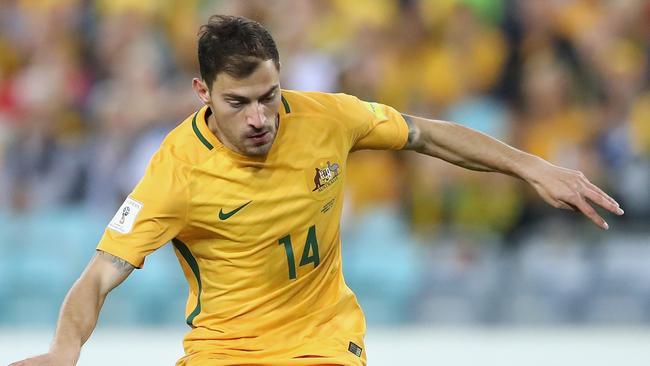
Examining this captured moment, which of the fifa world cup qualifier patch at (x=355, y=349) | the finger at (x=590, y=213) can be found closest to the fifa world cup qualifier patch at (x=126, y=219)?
the fifa world cup qualifier patch at (x=355, y=349)

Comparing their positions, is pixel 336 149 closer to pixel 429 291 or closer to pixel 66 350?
pixel 66 350

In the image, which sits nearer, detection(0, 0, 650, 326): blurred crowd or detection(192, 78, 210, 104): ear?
detection(192, 78, 210, 104): ear

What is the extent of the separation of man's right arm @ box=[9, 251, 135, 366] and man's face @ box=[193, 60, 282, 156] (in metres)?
0.54

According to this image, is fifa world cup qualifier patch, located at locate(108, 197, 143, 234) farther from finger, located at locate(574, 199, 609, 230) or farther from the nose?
finger, located at locate(574, 199, 609, 230)

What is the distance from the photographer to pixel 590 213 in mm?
3906

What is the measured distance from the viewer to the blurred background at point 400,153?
24.6 ft

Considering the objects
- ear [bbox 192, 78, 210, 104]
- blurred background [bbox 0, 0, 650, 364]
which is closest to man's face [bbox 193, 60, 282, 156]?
ear [bbox 192, 78, 210, 104]

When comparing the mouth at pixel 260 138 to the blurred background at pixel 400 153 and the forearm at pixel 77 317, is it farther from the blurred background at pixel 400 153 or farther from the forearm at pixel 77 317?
the blurred background at pixel 400 153

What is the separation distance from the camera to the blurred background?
A: 24.6 feet

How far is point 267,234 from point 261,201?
112 mm

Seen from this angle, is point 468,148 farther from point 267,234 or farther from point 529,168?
point 267,234

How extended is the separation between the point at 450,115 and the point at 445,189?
0.66 metres

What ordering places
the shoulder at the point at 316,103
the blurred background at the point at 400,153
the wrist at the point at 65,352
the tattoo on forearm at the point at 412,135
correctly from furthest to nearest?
the blurred background at the point at 400,153, the tattoo on forearm at the point at 412,135, the shoulder at the point at 316,103, the wrist at the point at 65,352

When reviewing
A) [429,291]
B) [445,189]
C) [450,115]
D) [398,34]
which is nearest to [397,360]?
[429,291]
